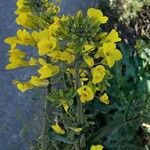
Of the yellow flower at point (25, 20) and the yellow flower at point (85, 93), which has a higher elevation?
the yellow flower at point (25, 20)

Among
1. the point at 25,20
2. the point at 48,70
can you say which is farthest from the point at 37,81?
the point at 25,20

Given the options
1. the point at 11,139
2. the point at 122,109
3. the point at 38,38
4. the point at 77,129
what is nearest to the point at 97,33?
the point at 38,38

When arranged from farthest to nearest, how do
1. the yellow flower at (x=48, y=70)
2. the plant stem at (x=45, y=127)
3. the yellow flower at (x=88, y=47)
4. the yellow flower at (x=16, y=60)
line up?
1. the plant stem at (x=45, y=127)
2. the yellow flower at (x=16, y=60)
3. the yellow flower at (x=48, y=70)
4. the yellow flower at (x=88, y=47)

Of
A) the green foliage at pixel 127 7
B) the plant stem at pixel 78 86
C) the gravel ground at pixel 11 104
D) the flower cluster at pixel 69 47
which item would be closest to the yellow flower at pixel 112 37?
the flower cluster at pixel 69 47

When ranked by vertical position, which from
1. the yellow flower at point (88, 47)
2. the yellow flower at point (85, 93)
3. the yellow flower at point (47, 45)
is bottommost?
the yellow flower at point (85, 93)

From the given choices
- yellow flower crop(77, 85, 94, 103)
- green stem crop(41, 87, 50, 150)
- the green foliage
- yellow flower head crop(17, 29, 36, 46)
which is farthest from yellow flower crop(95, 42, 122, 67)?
the green foliage

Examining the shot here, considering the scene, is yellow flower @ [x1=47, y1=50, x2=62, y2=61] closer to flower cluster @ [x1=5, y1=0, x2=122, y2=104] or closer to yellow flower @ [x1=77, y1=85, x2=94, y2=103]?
flower cluster @ [x1=5, y1=0, x2=122, y2=104]

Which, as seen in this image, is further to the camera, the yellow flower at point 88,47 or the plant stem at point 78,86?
the plant stem at point 78,86

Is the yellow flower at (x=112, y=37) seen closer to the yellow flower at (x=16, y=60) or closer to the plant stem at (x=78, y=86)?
the plant stem at (x=78, y=86)
